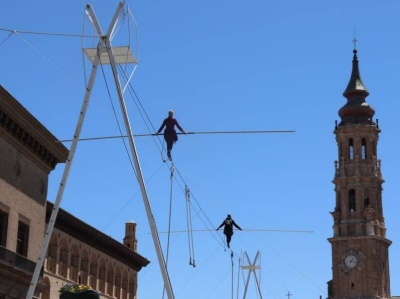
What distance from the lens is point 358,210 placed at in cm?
11406

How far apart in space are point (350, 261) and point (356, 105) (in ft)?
59.9

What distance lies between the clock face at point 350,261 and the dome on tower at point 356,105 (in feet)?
51.6

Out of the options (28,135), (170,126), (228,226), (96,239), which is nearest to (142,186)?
(170,126)

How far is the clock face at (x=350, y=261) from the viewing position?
112 meters

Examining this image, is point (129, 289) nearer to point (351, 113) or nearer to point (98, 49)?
point (98, 49)

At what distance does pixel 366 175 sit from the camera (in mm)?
114812

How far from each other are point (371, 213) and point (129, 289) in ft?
162

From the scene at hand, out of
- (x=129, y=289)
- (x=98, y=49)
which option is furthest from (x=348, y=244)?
(x=98, y=49)

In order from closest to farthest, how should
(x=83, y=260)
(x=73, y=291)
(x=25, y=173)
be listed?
(x=73, y=291)
(x=25, y=173)
(x=83, y=260)

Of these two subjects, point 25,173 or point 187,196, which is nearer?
point 187,196

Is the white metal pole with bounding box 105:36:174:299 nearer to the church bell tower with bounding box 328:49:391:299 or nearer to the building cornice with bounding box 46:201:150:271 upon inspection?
the building cornice with bounding box 46:201:150:271

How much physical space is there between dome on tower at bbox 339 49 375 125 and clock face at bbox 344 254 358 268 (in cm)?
1572

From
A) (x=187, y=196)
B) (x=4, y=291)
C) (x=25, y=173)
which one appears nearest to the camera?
(x=187, y=196)

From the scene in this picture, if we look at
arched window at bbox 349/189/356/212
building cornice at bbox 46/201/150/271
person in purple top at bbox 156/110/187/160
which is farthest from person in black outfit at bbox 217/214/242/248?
arched window at bbox 349/189/356/212
